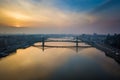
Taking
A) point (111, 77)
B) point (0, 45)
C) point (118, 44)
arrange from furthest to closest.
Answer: point (0, 45) < point (118, 44) < point (111, 77)

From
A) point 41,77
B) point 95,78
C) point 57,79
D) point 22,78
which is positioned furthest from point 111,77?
point 22,78

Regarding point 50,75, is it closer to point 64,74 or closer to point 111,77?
point 64,74

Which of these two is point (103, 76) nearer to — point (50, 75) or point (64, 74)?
point (64, 74)

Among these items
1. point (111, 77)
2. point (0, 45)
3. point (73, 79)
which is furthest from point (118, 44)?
point (0, 45)

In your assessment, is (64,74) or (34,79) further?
(64,74)

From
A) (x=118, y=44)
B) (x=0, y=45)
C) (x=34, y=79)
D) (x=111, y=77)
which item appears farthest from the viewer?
(x=0, y=45)

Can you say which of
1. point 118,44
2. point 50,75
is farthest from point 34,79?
point 118,44

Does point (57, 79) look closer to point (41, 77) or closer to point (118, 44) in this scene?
point (41, 77)

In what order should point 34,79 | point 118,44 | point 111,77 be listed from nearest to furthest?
point 34,79 → point 111,77 → point 118,44

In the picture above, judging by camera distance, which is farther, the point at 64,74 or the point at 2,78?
the point at 64,74
